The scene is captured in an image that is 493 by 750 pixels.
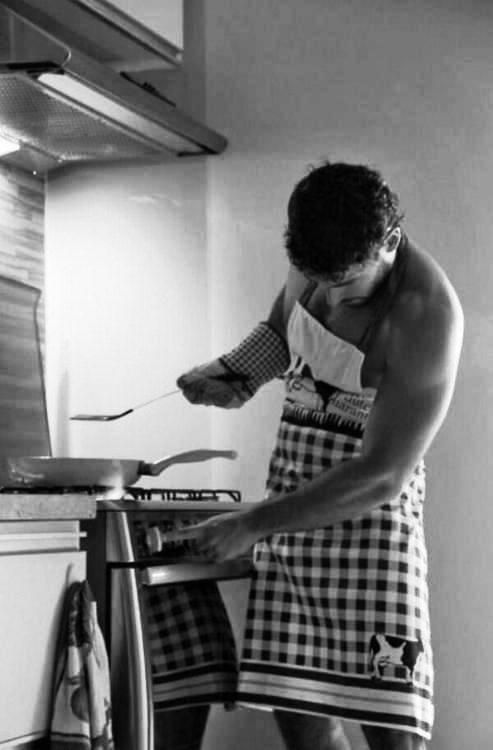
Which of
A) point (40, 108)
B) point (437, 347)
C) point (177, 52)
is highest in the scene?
point (177, 52)

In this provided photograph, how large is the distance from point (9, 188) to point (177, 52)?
0.44 metres

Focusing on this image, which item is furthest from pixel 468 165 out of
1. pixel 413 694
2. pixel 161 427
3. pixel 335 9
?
pixel 413 694

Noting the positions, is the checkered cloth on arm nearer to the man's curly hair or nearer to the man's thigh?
the man's curly hair

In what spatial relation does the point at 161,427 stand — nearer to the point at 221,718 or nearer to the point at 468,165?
the point at 221,718

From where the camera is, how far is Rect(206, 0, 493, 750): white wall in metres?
2.62

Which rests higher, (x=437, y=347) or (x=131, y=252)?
(x=131, y=252)

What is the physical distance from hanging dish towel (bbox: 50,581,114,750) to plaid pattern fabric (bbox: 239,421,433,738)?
0.26 metres

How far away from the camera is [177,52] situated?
2660 mm

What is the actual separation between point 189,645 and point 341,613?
0.27 m

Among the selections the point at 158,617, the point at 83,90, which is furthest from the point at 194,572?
the point at 83,90

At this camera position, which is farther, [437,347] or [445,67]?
[445,67]

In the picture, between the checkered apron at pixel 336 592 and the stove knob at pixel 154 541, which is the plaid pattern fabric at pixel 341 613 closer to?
the checkered apron at pixel 336 592

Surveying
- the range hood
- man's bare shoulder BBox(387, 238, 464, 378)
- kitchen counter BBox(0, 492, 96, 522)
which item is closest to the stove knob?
kitchen counter BBox(0, 492, 96, 522)

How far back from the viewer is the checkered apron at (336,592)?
6.03 ft
